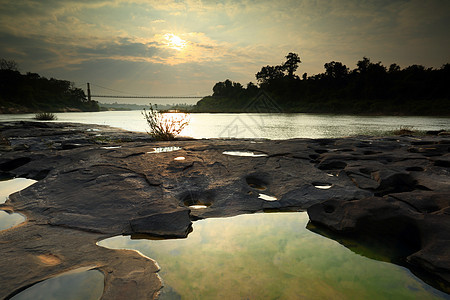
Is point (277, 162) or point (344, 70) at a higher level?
point (344, 70)

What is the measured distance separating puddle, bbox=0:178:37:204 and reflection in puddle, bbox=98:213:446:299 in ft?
7.25

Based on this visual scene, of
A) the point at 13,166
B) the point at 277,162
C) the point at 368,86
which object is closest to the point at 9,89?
the point at 13,166

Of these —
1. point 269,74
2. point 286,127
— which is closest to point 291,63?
point 269,74

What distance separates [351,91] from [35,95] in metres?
70.3

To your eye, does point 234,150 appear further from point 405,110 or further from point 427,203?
point 405,110

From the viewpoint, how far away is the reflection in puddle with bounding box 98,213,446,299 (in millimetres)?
1561

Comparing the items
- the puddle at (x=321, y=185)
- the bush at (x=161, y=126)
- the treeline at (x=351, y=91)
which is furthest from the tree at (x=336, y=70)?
the puddle at (x=321, y=185)

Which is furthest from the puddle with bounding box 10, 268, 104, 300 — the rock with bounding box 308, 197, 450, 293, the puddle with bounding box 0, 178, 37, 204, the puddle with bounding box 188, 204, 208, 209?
the puddle with bounding box 0, 178, 37, 204

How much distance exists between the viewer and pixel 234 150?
568cm

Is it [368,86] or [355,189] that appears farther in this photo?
[368,86]

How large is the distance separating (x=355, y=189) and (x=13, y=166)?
19.0 ft

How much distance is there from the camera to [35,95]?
57594 mm

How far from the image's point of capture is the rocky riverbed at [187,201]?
175 centimetres

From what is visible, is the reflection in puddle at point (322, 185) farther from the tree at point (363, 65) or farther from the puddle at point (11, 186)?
the tree at point (363, 65)
